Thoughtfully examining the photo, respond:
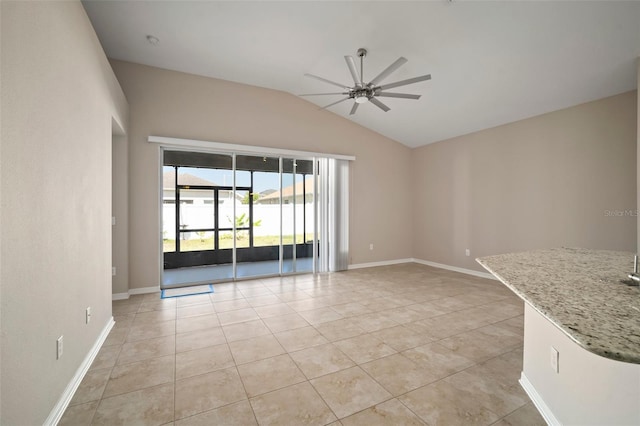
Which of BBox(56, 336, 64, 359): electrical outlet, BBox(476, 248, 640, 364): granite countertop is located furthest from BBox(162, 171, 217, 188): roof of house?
BBox(476, 248, 640, 364): granite countertop

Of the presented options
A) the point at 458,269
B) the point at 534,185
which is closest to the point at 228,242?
the point at 458,269

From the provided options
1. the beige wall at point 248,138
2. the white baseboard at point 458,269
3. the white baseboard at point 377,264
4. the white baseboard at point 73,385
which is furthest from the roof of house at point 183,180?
the white baseboard at point 458,269

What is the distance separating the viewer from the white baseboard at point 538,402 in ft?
5.36

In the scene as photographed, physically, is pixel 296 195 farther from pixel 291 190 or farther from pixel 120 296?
pixel 120 296

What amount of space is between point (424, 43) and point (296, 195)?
328 centimetres

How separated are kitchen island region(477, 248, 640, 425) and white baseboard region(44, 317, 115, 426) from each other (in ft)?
8.52

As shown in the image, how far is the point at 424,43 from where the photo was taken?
11.1 feet

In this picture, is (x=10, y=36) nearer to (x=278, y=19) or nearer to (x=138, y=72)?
(x=278, y=19)

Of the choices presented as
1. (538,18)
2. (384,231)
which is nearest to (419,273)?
(384,231)

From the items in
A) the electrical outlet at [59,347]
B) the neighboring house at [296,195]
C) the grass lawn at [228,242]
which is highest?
the neighboring house at [296,195]

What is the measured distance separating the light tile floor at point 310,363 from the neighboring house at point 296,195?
2005 mm

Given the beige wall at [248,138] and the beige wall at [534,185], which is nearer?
the beige wall at [534,185]

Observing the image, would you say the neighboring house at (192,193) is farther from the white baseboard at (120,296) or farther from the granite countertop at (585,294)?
the granite countertop at (585,294)

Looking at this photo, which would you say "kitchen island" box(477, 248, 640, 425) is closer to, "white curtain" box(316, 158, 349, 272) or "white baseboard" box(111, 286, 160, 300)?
"white curtain" box(316, 158, 349, 272)
